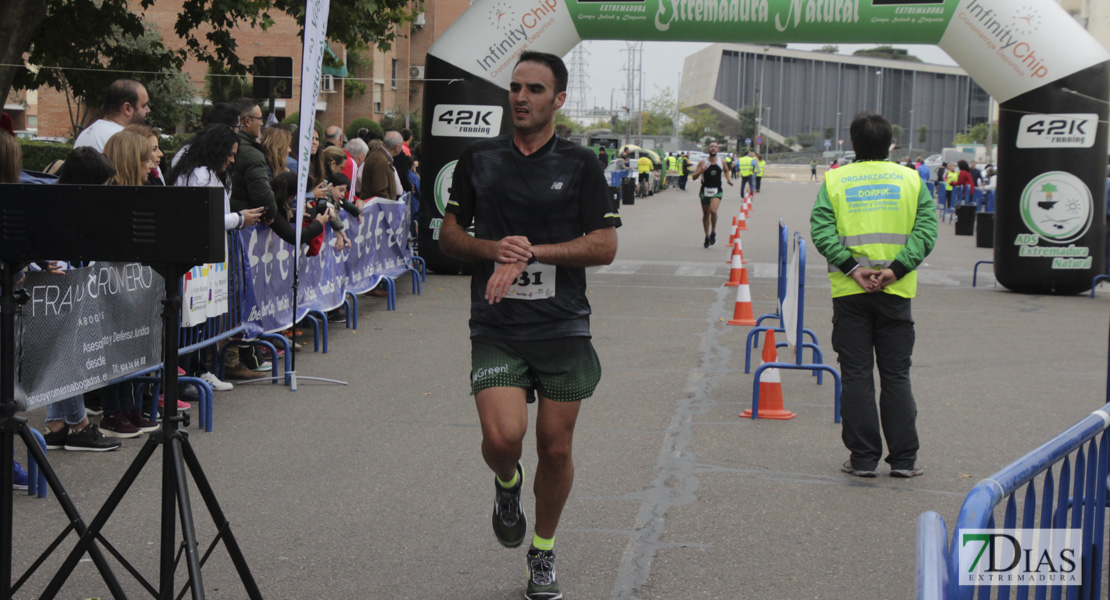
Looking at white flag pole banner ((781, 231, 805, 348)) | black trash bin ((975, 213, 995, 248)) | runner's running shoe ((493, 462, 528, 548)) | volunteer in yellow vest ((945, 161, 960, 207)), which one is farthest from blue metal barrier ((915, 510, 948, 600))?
volunteer in yellow vest ((945, 161, 960, 207))

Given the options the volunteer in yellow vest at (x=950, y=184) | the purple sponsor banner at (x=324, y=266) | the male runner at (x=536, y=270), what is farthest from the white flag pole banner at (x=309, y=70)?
the volunteer in yellow vest at (x=950, y=184)

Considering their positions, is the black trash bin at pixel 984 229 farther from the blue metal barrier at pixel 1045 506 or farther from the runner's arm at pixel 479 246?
the blue metal barrier at pixel 1045 506

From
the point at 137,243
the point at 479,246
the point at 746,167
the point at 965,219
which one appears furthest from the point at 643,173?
the point at 137,243

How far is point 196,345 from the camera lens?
306 inches

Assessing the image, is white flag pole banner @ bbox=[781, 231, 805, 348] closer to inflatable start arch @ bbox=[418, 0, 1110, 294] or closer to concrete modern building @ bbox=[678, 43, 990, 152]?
inflatable start arch @ bbox=[418, 0, 1110, 294]

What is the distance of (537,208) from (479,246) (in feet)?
0.84

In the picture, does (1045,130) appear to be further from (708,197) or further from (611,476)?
(611,476)

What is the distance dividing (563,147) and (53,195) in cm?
174

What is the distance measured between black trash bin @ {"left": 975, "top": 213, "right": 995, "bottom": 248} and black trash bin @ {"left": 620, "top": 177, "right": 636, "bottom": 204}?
1564 cm

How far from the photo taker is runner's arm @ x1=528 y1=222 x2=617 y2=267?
4.23 m

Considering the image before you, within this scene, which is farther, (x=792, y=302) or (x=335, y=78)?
(x=335, y=78)

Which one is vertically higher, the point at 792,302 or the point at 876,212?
the point at 876,212

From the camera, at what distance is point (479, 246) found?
4305 mm

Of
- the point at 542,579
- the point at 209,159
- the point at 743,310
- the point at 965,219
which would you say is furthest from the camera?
the point at 965,219
